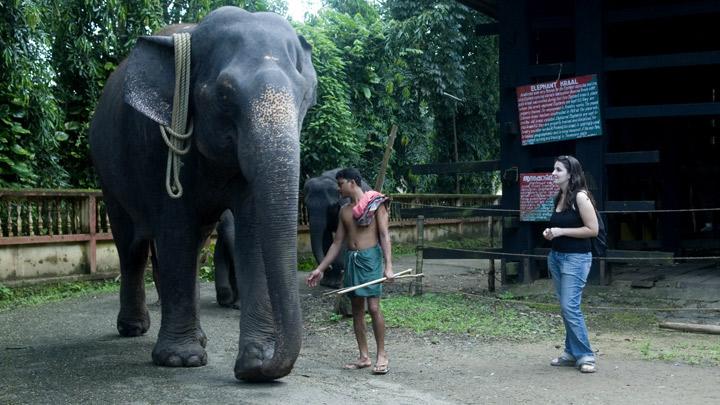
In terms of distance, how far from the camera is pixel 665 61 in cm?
1053

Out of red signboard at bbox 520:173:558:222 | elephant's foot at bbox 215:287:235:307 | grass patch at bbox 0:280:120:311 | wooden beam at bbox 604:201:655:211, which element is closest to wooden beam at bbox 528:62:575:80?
red signboard at bbox 520:173:558:222

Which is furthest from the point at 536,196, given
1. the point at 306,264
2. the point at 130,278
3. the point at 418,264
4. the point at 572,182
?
the point at 306,264

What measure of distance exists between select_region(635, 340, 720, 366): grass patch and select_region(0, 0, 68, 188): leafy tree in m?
7.80

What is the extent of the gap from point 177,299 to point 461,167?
652 cm

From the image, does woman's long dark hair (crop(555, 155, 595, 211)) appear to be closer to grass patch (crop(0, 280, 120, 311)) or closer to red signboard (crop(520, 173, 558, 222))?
red signboard (crop(520, 173, 558, 222))

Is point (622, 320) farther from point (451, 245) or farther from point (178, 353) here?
point (451, 245)

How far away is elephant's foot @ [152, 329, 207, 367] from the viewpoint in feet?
21.8

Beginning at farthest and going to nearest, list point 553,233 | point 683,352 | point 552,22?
point 552,22, point 683,352, point 553,233

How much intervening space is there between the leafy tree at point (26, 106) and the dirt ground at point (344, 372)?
3654mm

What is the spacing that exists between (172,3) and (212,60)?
963 centimetres

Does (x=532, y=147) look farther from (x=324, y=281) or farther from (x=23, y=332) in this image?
(x=23, y=332)

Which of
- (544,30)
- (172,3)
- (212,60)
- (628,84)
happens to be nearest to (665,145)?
(628,84)

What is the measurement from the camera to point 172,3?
607 inches

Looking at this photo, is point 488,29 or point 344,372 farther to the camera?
point 488,29
